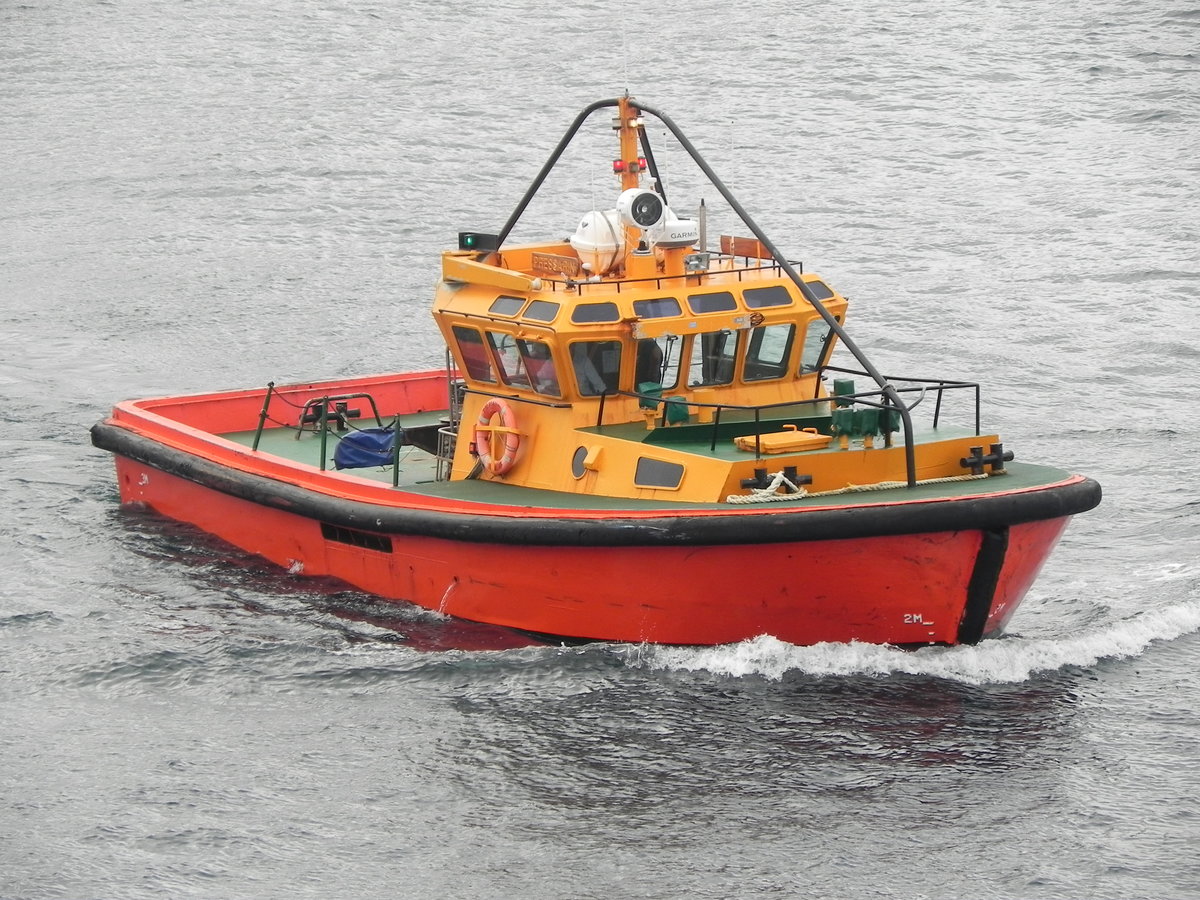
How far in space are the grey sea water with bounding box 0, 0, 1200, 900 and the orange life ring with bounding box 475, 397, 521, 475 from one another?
4.21 feet

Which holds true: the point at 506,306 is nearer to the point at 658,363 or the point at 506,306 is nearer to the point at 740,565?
the point at 658,363

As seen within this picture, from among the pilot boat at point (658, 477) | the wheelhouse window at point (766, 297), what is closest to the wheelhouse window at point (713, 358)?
the pilot boat at point (658, 477)

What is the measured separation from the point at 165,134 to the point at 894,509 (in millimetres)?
24027

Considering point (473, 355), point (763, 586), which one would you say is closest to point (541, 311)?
point (473, 355)

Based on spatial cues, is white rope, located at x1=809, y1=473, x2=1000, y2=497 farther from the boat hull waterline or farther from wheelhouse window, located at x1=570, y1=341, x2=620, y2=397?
wheelhouse window, located at x1=570, y1=341, x2=620, y2=397

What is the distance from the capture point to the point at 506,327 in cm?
1284

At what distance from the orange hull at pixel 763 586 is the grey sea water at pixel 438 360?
0.67ft

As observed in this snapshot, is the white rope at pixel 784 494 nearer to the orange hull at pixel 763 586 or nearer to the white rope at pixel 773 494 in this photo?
the white rope at pixel 773 494

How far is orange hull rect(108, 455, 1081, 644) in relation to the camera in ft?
37.2

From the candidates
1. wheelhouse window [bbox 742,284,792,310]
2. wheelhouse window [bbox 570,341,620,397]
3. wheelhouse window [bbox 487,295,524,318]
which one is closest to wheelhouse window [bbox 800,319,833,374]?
wheelhouse window [bbox 742,284,792,310]

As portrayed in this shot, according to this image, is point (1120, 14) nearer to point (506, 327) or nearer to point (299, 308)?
point (299, 308)

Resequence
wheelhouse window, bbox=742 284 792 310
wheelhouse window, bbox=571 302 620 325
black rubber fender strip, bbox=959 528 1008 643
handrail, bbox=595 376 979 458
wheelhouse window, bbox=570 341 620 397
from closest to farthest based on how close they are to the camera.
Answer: black rubber fender strip, bbox=959 528 1008 643, handrail, bbox=595 376 979 458, wheelhouse window, bbox=571 302 620 325, wheelhouse window, bbox=570 341 620 397, wheelhouse window, bbox=742 284 792 310

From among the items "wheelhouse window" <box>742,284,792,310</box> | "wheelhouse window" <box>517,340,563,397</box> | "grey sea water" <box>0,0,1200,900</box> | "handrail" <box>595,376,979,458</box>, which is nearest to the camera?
"grey sea water" <box>0,0,1200,900</box>

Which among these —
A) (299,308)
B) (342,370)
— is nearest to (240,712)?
(342,370)
